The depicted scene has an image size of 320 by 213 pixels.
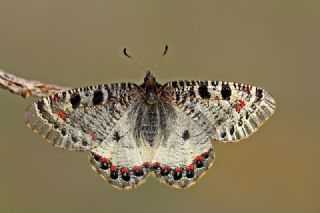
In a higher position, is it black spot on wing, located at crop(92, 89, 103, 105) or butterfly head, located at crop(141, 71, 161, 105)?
butterfly head, located at crop(141, 71, 161, 105)

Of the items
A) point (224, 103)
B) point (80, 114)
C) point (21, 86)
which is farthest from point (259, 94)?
point (21, 86)

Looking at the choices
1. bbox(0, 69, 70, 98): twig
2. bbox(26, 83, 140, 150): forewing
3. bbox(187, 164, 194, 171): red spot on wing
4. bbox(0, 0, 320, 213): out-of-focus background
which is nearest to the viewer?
bbox(0, 69, 70, 98): twig

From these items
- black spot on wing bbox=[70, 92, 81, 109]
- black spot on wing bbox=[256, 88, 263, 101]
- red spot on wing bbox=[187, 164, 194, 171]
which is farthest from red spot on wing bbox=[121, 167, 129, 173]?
black spot on wing bbox=[256, 88, 263, 101]

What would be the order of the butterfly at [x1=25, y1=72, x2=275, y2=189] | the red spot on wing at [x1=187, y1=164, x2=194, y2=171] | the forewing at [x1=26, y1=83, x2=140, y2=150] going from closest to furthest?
the forewing at [x1=26, y1=83, x2=140, y2=150] → the butterfly at [x1=25, y1=72, x2=275, y2=189] → the red spot on wing at [x1=187, y1=164, x2=194, y2=171]

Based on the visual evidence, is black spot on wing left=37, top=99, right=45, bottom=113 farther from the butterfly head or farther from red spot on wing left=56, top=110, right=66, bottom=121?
the butterfly head

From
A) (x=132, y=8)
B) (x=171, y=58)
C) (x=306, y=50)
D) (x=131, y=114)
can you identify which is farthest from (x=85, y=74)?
(x=131, y=114)

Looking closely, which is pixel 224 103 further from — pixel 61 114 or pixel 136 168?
pixel 61 114

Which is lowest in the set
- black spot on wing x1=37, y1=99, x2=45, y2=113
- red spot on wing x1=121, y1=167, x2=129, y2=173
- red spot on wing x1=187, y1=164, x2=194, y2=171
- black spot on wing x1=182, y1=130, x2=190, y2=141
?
red spot on wing x1=121, y1=167, x2=129, y2=173

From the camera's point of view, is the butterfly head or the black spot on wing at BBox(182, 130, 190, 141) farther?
the butterfly head
